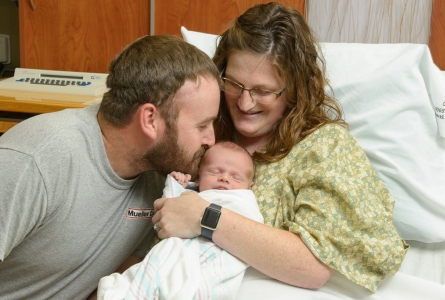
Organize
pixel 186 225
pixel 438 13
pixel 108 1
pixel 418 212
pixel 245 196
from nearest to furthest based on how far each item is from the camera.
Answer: pixel 186 225
pixel 245 196
pixel 418 212
pixel 438 13
pixel 108 1

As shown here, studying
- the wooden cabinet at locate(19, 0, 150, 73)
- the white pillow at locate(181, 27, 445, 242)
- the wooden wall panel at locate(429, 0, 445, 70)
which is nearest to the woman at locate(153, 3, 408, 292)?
the white pillow at locate(181, 27, 445, 242)

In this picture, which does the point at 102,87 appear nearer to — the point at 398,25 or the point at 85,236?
the point at 85,236

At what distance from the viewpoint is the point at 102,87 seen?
2.37 metres

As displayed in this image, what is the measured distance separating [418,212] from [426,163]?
0.17 metres

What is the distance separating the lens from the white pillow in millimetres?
1694

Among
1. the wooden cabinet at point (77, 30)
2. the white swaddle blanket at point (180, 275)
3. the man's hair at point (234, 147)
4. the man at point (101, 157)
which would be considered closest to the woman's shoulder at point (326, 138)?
the man's hair at point (234, 147)

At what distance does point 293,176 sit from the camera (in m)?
1.50

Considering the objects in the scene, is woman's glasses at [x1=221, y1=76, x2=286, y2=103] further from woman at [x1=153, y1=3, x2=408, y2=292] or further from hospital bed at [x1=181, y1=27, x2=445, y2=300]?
hospital bed at [x1=181, y1=27, x2=445, y2=300]

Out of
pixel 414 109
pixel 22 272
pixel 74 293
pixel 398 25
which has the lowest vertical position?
pixel 74 293

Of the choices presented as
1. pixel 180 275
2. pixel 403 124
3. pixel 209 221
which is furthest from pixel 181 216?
pixel 403 124

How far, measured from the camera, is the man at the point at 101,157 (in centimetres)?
129

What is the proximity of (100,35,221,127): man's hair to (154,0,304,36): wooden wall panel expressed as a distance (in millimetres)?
1152

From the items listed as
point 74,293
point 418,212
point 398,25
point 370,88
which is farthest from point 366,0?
point 74,293

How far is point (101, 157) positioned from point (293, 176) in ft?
1.76
